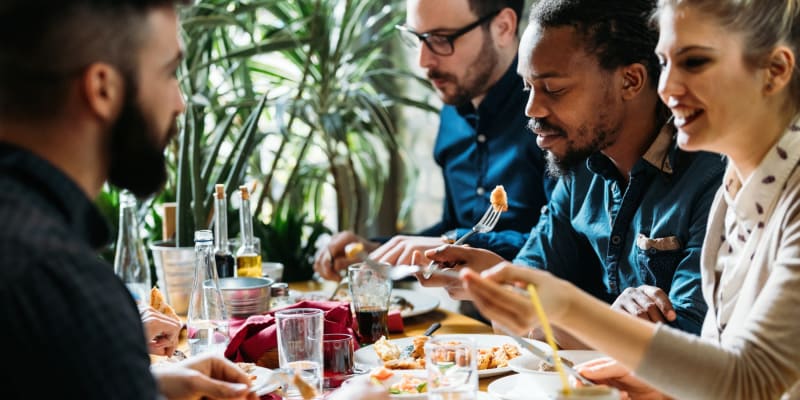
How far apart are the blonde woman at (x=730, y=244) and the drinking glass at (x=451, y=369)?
142 mm

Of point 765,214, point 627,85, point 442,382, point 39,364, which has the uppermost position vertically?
point 627,85

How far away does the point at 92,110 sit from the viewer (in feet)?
3.29

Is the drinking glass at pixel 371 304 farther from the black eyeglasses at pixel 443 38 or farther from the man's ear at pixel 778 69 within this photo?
the black eyeglasses at pixel 443 38

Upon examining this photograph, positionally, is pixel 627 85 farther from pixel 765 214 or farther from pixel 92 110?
pixel 92 110

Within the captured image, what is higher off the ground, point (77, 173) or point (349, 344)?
point (77, 173)

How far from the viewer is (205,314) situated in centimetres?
180

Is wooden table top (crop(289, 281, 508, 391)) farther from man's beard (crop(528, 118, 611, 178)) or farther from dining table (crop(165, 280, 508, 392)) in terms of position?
man's beard (crop(528, 118, 611, 178))

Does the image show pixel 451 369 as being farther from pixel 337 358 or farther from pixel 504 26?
pixel 504 26

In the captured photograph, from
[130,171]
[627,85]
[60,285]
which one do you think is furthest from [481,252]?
[60,285]

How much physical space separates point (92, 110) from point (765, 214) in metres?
0.93

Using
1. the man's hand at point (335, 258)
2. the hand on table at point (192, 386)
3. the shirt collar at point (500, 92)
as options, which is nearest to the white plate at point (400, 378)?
the hand on table at point (192, 386)

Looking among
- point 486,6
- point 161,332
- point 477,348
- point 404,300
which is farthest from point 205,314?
point 486,6

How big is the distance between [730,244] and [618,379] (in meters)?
0.28

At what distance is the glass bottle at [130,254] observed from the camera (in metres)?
2.24
